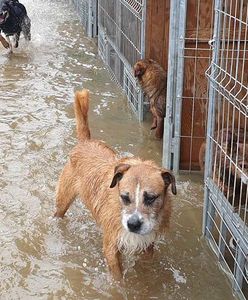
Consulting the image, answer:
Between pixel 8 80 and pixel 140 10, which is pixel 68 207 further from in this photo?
pixel 8 80

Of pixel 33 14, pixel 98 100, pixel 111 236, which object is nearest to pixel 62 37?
pixel 33 14

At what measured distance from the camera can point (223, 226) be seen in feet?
15.6

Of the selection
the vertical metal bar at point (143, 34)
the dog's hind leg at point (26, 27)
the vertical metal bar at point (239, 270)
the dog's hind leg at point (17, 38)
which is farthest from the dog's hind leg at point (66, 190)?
the dog's hind leg at point (26, 27)

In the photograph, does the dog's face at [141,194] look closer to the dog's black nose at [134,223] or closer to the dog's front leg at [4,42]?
the dog's black nose at [134,223]

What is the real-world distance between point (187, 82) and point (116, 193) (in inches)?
88.3

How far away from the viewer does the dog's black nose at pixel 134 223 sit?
3.93 metres

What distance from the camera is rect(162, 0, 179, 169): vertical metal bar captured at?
19.8 ft

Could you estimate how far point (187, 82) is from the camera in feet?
20.4

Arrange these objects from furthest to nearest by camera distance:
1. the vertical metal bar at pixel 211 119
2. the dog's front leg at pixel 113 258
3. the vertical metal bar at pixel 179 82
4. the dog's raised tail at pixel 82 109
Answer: the vertical metal bar at pixel 179 82
the dog's raised tail at pixel 82 109
the vertical metal bar at pixel 211 119
the dog's front leg at pixel 113 258

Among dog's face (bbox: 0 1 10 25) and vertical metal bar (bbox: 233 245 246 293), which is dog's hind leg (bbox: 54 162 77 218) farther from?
dog's face (bbox: 0 1 10 25)

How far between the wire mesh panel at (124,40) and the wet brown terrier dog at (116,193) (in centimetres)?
308

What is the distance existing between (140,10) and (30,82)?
307 centimetres

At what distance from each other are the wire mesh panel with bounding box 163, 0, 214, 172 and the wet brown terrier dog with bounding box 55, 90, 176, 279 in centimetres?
145

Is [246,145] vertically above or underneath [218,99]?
underneath
